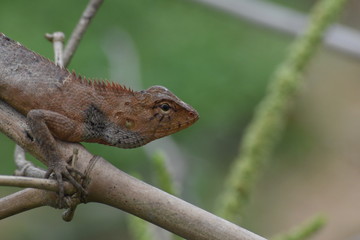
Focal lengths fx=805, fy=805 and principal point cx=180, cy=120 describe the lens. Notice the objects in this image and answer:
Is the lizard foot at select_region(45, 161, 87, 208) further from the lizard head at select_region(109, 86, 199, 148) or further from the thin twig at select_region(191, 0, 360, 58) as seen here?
the thin twig at select_region(191, 0, 360, 58)

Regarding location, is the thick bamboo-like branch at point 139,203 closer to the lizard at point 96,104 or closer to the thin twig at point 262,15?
the lizard at point 96,104

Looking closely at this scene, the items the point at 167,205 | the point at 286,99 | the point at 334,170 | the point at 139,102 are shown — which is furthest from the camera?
the point at 334,170

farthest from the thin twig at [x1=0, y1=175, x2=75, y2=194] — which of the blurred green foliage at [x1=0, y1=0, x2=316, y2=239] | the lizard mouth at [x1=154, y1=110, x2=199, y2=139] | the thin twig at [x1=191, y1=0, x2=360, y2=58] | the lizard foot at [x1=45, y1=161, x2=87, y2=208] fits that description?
the blurred green foliage at [x1=0, y1=0, x2=316, y2=239]

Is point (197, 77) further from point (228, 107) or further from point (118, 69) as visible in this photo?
point (118, 69)

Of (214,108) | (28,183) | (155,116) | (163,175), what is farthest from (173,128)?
(214,108)

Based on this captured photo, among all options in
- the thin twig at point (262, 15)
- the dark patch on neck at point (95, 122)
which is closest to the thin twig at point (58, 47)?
the dark patch on neck at point (95, 122)

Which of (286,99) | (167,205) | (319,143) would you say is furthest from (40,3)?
(167,205)
